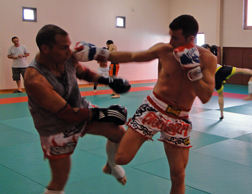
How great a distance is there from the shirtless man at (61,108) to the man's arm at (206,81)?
2.23 ft

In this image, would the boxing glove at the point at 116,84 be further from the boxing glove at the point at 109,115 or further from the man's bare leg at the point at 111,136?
the man's bare leg at the point at 111,136

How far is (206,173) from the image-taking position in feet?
12.8

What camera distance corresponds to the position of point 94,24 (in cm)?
1359

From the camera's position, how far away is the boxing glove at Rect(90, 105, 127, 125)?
8.63ft

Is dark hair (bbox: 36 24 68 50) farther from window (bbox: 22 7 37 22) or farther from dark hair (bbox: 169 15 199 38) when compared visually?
window (bbox: 22 7 37 22)

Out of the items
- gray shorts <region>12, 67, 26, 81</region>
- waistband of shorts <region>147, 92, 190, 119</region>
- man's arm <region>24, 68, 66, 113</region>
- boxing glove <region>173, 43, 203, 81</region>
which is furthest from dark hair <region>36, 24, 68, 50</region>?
gray shorts <region>12, 67, 26, 81</region>

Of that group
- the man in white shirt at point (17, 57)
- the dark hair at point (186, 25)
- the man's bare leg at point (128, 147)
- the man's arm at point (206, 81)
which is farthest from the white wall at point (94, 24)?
the man's arm at point (206, 81)

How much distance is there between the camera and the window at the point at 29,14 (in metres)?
11.7

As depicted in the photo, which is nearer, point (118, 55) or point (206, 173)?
point (118, 55)

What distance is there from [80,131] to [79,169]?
152 cm

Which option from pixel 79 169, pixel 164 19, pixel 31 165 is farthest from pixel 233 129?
pixel 164 19

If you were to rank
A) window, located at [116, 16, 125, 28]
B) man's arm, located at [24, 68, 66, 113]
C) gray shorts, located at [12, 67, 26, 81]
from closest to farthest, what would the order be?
man's arm, located at [24, 68, 66, 113]
gray shorts, located at [12, 67, 26, 81]
window, located at [116, 16, 125, 28]

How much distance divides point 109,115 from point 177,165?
0.74 metres

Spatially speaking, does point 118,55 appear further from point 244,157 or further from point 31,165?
point 244,157
